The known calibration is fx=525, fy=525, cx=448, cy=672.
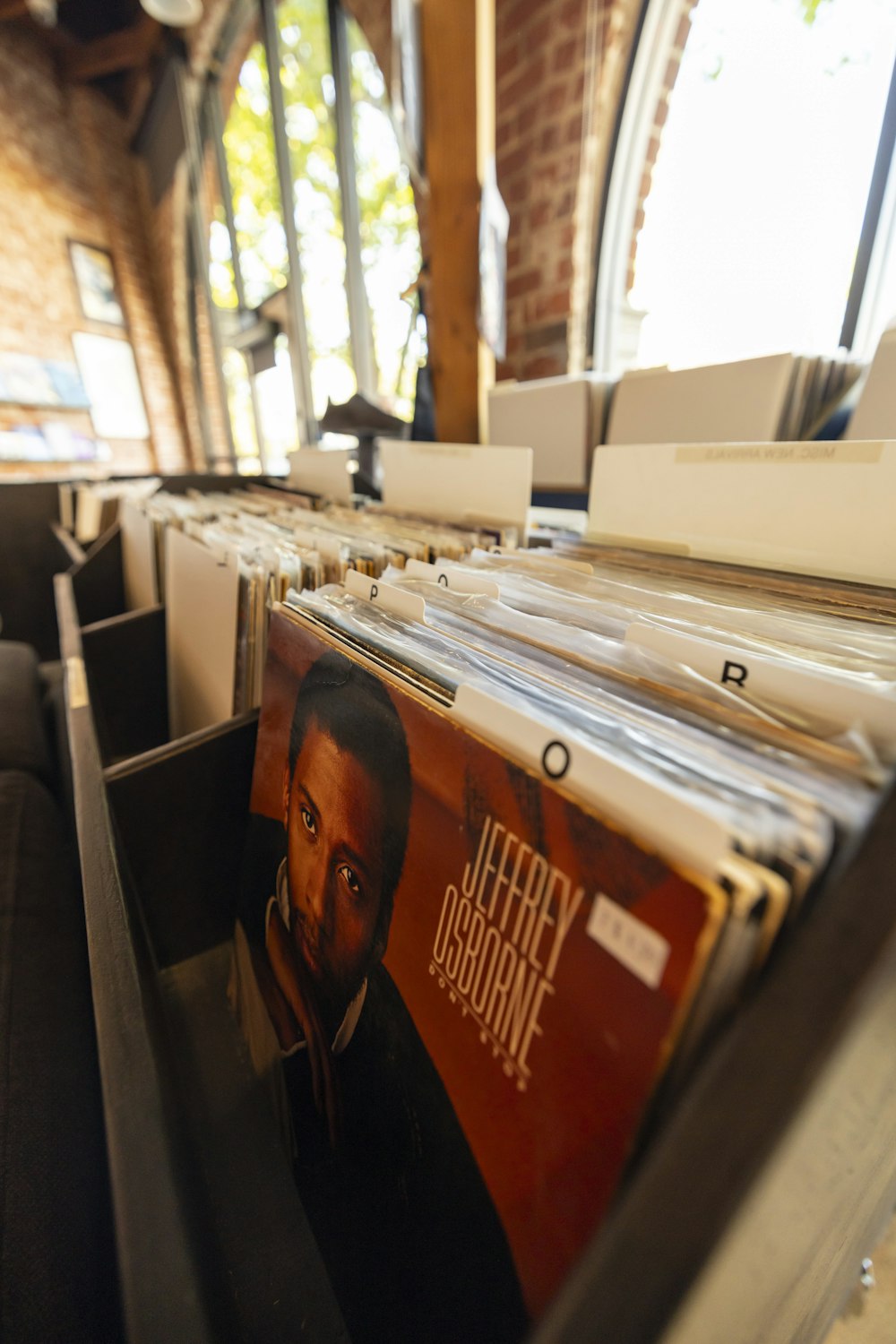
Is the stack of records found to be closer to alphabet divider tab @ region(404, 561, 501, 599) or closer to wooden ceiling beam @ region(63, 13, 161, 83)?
alphabet divider tab @ region(404, 561, 501, 599)

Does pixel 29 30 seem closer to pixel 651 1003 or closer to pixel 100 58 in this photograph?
pixel 100 58

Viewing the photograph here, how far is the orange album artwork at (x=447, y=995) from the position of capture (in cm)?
24

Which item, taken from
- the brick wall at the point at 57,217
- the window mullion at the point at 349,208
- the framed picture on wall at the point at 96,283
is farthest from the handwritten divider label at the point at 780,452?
the framed picture on wall at the point at 96,283

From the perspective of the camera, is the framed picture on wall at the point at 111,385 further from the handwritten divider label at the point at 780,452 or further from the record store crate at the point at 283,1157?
the handwritten divider label at the point at 780,452

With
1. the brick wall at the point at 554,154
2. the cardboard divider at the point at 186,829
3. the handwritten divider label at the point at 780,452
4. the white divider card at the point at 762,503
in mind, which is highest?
the brick wall at the point at 554,154

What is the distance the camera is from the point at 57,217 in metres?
4.61

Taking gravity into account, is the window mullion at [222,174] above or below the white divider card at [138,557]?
above

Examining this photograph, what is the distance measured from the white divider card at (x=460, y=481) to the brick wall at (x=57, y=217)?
5080 mm

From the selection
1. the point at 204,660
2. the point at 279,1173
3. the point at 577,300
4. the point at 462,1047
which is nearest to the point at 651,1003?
the point at 462,1047

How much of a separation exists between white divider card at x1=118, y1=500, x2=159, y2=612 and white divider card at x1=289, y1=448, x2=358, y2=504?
0.44 metres

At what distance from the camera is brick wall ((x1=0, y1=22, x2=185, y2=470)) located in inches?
169

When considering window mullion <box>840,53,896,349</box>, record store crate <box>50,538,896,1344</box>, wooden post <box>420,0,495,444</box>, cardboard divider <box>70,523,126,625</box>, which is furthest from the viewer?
cardboard divider <box>70,523,126,625</box>

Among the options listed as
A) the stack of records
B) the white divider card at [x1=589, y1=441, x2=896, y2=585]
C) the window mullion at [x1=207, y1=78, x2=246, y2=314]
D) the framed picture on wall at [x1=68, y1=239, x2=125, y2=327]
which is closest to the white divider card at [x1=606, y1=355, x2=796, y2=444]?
the white divider card at [x1=589, y1=441, x2=896, y2=585]

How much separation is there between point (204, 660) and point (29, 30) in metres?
7.11
